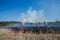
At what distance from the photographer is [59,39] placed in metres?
3.00

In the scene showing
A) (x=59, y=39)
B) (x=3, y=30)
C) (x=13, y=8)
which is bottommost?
(x=59, y=39)

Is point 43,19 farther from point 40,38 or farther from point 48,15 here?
point 40,38

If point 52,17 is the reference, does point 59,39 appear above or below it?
below

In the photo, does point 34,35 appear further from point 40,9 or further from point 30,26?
point 40,9

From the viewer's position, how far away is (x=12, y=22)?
3.04 metres

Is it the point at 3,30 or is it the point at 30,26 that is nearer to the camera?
the point at 30,26

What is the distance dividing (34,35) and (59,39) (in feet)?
1.55

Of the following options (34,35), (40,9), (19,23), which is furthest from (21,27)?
(40,9)

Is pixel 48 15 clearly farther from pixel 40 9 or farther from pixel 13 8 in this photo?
pixel 13 8

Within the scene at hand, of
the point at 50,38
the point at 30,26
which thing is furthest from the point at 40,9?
the point at 50,38

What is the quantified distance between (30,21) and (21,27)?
0.73 ft

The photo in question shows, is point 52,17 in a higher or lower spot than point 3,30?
higher

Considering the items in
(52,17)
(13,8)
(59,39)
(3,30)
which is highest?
(13,8)

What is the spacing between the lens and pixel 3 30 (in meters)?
3.13
